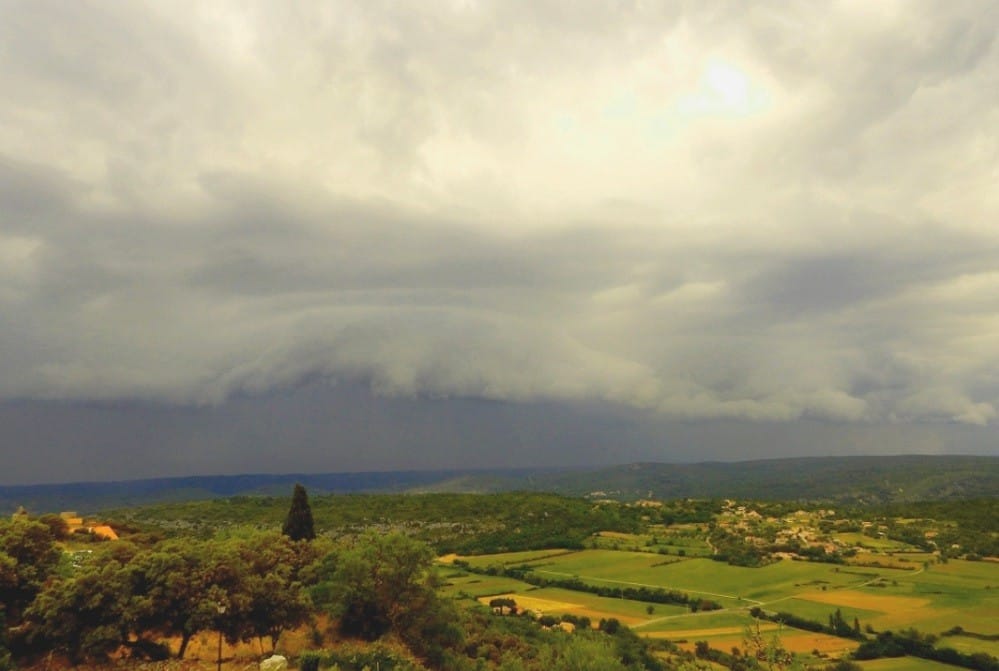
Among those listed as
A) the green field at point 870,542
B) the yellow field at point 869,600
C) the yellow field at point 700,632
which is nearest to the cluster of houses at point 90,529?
the yellow field at point 700,632

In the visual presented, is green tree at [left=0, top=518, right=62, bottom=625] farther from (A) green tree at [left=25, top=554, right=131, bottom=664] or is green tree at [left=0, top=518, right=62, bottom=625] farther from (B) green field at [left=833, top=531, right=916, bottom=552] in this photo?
(B) green field at [left=833, top=531, right=916, bottom=552]

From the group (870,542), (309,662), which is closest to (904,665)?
(309,662)

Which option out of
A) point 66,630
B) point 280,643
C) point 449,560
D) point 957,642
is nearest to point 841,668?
point 957,642

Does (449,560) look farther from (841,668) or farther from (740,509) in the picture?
(740,509)

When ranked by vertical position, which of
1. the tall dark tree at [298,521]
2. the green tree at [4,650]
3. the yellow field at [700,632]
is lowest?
the yellow field at [700,632]

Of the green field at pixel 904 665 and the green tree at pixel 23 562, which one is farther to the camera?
the green field at pixel 904 665

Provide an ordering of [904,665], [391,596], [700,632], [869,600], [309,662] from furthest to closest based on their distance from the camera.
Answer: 1. [869,600]
2. [700,632]
3. [904,665]
4. [391,596]
5. [309,662]

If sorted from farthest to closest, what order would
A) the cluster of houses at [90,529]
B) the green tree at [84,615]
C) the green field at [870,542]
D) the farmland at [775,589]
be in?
the green field at [870,542] → the farmland at [775,589] → the cluster of houses at [90,529] → the green tree at [84,615]

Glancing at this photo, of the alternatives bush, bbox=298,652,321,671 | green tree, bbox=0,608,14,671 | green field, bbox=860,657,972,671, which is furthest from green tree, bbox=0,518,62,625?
green field, bbox=860,657,972,671

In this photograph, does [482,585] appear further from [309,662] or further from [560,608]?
[309,662]

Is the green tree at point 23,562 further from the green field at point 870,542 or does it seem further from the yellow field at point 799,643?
the green field at point 870,542

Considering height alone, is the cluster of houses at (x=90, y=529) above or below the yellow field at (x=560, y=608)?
above
